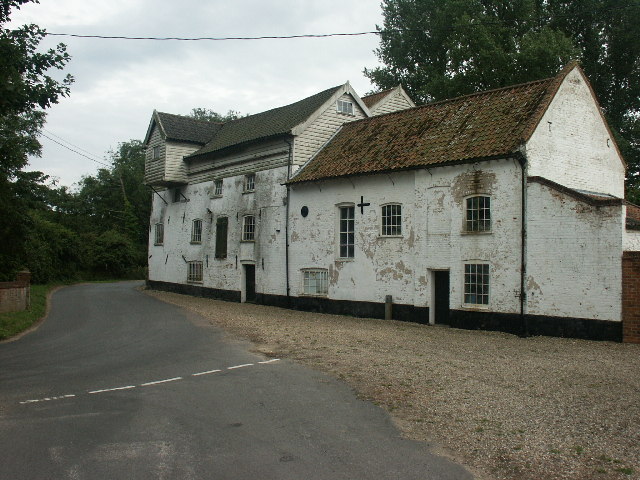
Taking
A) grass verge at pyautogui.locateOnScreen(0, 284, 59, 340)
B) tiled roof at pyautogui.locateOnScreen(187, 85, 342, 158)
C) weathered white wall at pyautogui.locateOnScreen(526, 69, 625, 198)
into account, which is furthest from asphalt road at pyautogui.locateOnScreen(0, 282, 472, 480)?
tiled roof at pyautogui.locateOnScreen(187, 85, 342, 158)

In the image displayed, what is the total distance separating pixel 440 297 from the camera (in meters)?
18.7

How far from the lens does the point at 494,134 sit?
17703mm

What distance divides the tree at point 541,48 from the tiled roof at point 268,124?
8.63 metres

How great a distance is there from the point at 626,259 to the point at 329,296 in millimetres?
10808

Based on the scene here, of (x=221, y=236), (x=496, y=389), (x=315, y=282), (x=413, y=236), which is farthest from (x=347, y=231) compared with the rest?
(x=496, y=389)

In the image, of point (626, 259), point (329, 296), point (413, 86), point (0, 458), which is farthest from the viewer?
point (413, 86)

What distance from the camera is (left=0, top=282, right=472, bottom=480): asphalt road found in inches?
228

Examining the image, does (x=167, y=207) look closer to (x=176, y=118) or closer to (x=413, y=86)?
(x=176, y=118)

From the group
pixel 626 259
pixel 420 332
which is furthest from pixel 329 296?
pixel 626 259

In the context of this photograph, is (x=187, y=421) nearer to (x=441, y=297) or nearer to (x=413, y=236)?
(x=441, y=297)

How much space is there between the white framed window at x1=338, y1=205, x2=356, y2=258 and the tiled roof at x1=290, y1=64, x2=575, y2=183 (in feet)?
4.77

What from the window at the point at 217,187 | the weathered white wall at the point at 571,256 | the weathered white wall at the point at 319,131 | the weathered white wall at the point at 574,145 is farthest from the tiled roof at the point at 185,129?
the weathered white wall at the point at 571,256

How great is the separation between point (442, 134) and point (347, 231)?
5049 millimetres

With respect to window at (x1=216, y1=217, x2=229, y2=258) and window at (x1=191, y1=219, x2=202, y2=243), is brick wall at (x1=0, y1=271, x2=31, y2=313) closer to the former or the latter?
window at (x1=216, y1=217, x2=229, y2=258)
